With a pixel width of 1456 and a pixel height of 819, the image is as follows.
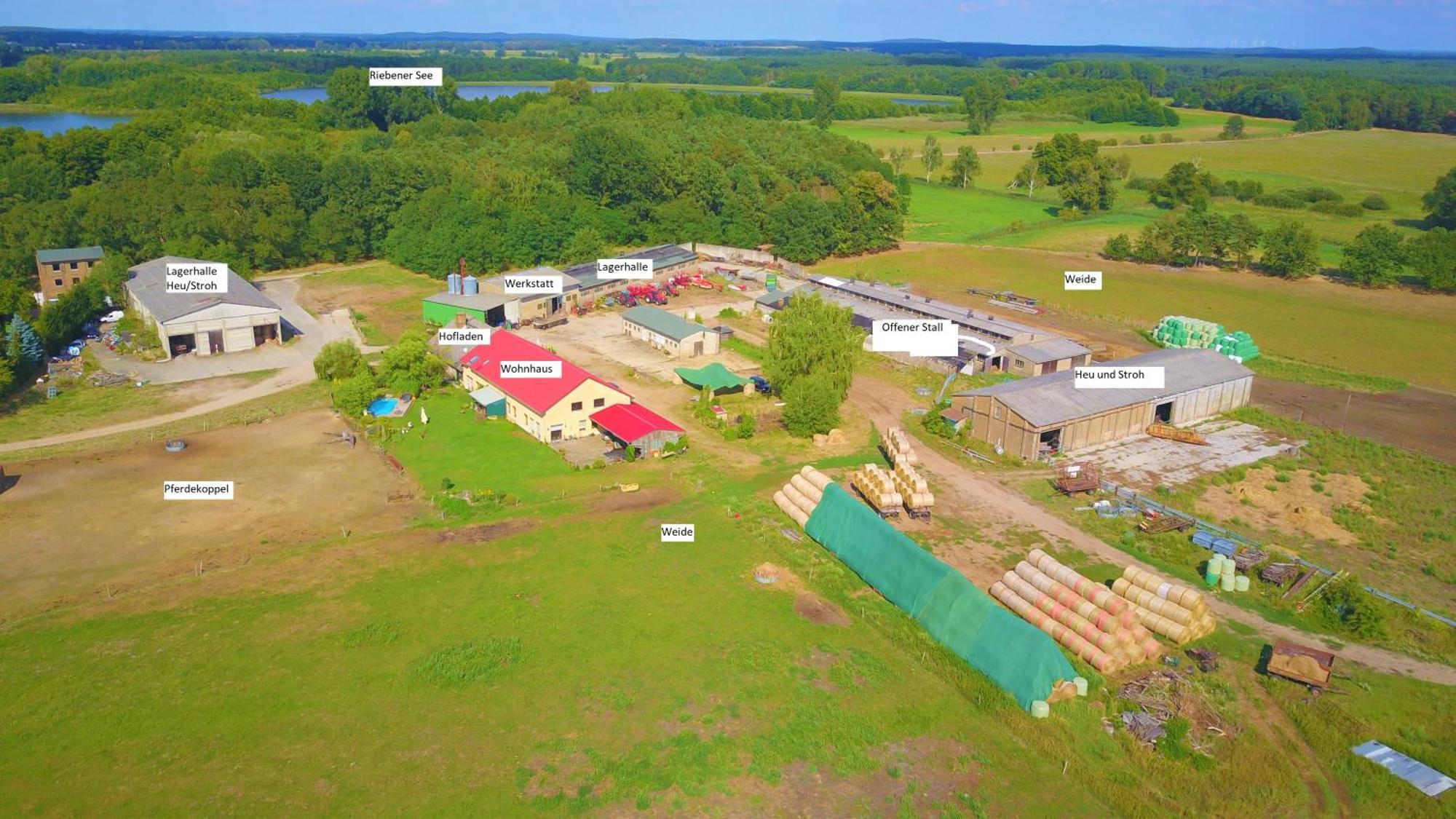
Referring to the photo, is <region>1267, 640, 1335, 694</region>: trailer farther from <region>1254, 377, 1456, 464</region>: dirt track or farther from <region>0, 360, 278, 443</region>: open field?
<region>0, 360, 278, 443</region>: open field

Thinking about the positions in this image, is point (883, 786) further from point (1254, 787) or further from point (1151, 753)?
point (1254, 787)

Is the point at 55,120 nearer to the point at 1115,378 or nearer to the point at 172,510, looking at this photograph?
the point at 172,510

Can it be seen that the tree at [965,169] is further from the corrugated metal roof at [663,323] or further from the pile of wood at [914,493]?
the pile of wood at [914,493]

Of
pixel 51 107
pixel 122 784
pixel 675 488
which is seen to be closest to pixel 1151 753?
pixel 675 488

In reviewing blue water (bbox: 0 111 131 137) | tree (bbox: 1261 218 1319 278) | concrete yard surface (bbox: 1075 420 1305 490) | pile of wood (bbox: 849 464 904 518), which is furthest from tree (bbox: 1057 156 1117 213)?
blue water (bbox: 0 111 131 137)

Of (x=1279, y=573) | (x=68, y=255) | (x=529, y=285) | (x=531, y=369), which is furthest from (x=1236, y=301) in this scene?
(x=68, y=255)
